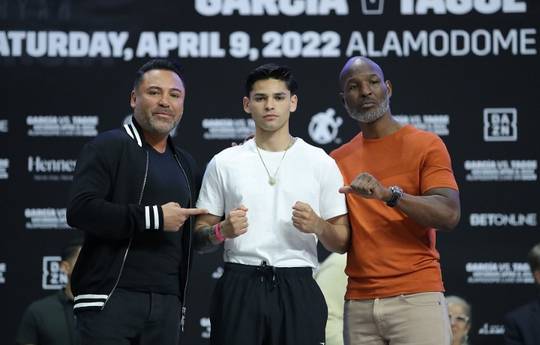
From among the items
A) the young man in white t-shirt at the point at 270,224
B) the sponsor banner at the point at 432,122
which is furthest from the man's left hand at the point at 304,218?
the sponsor banner at the point at 432,122

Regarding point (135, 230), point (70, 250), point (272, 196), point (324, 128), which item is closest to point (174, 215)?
point (135, 230)

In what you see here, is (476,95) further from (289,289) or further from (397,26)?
(289,289)

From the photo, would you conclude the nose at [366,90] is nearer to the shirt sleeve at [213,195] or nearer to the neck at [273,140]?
the neck at [273,140]

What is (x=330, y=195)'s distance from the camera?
388cm

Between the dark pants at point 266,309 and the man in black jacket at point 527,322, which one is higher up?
the dark pants at point 266,309

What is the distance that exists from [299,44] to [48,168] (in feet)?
5.79

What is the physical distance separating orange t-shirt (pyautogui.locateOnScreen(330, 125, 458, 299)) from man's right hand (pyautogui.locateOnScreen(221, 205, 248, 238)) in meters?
0.57

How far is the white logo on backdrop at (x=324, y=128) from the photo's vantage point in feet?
20.4

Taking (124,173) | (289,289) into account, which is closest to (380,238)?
(289,289)

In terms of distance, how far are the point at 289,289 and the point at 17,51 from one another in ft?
10.8

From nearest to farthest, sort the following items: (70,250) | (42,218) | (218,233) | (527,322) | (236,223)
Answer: (236,223) → (218,233) → (527,322) → (70,250) → (42,218)

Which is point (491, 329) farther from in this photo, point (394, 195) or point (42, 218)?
point (42, 218)

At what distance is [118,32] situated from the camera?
6.25 metres

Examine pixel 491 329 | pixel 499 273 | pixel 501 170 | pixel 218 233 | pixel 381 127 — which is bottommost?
pixel 491 329
